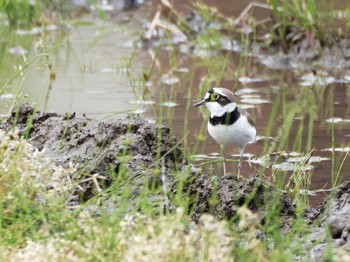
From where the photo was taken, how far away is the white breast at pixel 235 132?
21.6ft

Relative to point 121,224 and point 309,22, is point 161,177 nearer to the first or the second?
point 121,224

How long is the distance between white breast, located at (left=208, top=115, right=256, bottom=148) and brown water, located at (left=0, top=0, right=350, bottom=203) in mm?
122

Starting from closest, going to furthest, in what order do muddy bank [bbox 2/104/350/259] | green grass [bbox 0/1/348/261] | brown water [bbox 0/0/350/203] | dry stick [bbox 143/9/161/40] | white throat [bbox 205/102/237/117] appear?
green grass [bbox 0/1/348/261], muddy bank [bbox 2/104/350/259], white throat [bbox 205/102/237/117], brown water [bbox 0/0/350/203], dry stick [bbox 143/9/161/40]

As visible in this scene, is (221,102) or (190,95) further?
(190,95)

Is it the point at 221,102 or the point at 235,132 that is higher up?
the point at 221,102

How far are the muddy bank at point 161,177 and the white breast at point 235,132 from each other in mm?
407

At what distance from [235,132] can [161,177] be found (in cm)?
100

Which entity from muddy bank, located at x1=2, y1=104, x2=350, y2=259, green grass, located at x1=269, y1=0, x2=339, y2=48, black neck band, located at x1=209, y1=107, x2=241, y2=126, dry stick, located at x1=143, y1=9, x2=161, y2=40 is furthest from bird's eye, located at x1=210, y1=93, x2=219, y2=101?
dry stick, located at x1=143, y1=9, x2=161, y2=40

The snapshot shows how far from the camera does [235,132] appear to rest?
6598 millimetres

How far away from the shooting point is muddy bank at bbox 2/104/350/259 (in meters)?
5.23

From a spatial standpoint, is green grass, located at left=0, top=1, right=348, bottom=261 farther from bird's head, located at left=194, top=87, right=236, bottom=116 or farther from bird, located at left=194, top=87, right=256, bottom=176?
bird's head, located at left=194, top=87, right=236, bottom=116

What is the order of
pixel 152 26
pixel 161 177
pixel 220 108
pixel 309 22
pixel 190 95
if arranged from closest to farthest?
pixel 161 177 → pixel 220 108 → pixel 190 95 → pixel 309 22 → pixel 152 26

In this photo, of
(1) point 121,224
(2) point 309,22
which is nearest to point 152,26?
(2) point 309,22

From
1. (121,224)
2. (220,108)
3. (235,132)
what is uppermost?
(220,108)
